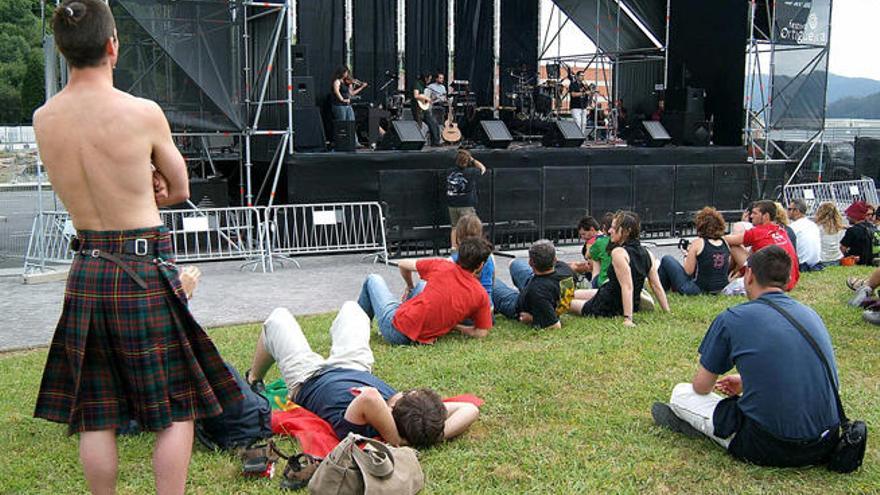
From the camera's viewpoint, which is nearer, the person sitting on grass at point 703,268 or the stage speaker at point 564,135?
the person sitting on grass at point 703,268

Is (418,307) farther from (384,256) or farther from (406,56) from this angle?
(406,56)

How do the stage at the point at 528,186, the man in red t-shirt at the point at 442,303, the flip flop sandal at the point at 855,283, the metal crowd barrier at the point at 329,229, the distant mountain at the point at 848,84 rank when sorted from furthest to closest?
the distant mountain at the point at 848,84 → the stage at the point at 528,186 → the metal crowd barrier at the point at 329,229 → the flip flop sandal at the point at 855,283 → the man in red t-shirt at the point at 442,303

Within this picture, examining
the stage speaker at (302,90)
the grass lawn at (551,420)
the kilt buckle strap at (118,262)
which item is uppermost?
the stage speaker at (302,90)

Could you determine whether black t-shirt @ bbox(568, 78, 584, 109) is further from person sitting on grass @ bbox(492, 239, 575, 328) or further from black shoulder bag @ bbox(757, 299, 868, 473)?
black shoulder bag @ bbox(757, 299, 868, 473)

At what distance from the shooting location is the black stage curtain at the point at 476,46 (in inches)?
800

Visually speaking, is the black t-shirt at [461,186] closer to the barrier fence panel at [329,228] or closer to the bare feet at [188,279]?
the barrier fence panel at [329,228]

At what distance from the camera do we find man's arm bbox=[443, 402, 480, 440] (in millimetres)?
4531

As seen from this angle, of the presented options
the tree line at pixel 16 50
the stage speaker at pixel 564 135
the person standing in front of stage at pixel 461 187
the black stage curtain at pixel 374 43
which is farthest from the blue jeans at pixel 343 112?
the tree line at pixel 16 50

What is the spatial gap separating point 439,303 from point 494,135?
8.96 meters

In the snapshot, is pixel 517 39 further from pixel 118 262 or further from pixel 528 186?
pixel 118 262

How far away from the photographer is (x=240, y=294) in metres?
9.62

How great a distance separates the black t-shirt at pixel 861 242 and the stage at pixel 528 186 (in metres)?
3.90

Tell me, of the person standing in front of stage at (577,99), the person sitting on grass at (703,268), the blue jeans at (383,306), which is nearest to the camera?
the blue jeans at (383,306)

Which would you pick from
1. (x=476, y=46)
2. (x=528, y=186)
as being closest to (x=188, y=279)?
(x=528, y=186)
